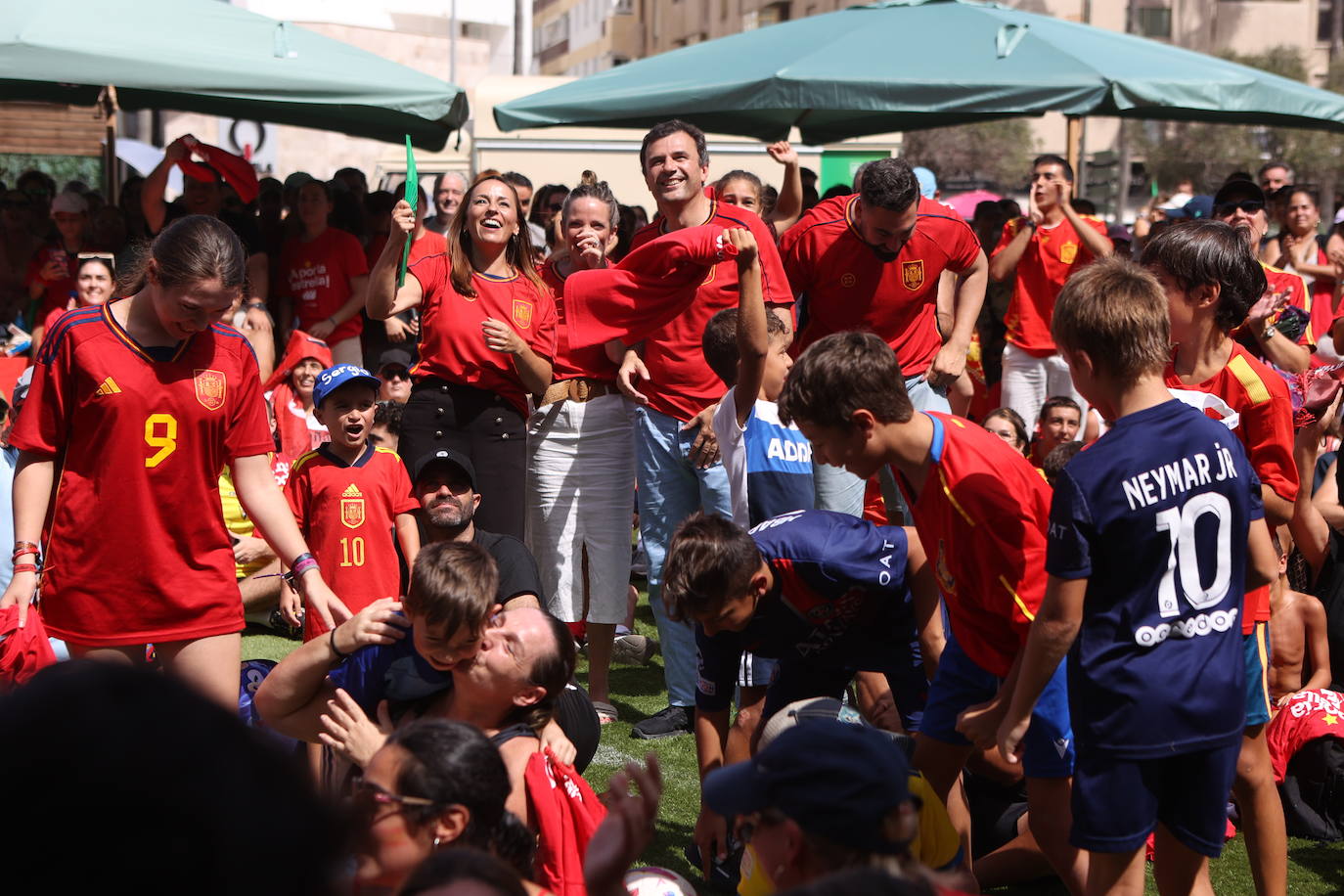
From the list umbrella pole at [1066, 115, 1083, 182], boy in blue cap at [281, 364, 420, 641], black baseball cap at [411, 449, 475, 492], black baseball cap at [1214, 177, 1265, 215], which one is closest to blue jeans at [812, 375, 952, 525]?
black baseball cap at [411, 449, 475, 492]

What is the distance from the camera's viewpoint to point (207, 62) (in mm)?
8125

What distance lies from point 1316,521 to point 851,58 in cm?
456

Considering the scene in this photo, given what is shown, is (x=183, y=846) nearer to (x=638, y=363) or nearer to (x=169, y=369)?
(x=169, y=369)

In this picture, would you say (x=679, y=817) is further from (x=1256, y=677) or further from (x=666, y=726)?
(x=1256, y=677)

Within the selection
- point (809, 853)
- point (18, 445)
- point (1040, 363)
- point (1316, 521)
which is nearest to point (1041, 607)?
point (809, 853)

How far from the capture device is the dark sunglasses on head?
8198mm

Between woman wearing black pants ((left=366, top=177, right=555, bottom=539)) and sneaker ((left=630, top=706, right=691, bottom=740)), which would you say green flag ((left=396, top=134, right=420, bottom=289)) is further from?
sneaker ((left=630, top=706, right=691, bottom=740))

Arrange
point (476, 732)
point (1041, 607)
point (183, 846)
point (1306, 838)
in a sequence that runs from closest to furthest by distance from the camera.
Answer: point (183, 846) < point (476, 732) < point (1041, 607) < point (1306, 838)

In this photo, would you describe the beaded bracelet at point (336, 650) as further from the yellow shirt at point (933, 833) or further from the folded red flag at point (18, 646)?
the yellow shirt at point (933, 833)

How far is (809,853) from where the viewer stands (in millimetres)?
2047

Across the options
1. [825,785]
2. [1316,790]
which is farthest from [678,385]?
[825,785]

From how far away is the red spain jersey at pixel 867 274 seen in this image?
18.9ft

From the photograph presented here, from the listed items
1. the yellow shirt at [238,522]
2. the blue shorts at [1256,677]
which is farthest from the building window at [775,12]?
the blue shorts at [1256,677]

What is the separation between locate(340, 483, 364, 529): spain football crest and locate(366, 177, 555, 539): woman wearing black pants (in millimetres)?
460
